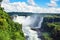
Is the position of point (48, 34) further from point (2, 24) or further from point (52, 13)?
point (2, 24)

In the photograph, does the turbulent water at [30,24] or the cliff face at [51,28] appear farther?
the turbulent water at [30,24]

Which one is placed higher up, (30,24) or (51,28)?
(51,28)

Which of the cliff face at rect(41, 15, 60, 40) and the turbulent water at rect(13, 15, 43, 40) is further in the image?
the turbulent water at rect(13, 15, 43, 40)

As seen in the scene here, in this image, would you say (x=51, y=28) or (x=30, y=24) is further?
(x=30, y=24)
